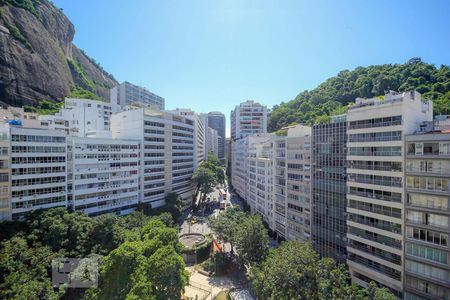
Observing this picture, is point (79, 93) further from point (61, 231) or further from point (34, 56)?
point (61, 231)

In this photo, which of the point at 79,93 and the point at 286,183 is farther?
the point at 79,93

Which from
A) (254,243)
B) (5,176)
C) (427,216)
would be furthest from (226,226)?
(5,176)

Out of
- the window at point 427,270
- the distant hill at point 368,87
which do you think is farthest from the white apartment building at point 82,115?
the window at point 427,270

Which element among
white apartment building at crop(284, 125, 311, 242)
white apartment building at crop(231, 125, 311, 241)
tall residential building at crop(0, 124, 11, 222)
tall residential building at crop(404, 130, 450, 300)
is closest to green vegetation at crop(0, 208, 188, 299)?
tall residential building at crop(0, 124, 11, 222)

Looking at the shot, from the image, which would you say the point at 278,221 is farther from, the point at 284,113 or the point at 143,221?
the point at 284,113

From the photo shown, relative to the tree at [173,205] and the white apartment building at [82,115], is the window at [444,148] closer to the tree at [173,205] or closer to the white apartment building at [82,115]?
the tree at [173,205]

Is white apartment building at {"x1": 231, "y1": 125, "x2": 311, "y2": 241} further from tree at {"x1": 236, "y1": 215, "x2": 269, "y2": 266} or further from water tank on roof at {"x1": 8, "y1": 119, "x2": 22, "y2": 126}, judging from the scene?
water tank on roof at {"x1": 8, "y1": 119, "x2": 22, "y2": 126}

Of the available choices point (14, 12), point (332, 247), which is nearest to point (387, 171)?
point (332, 247)
